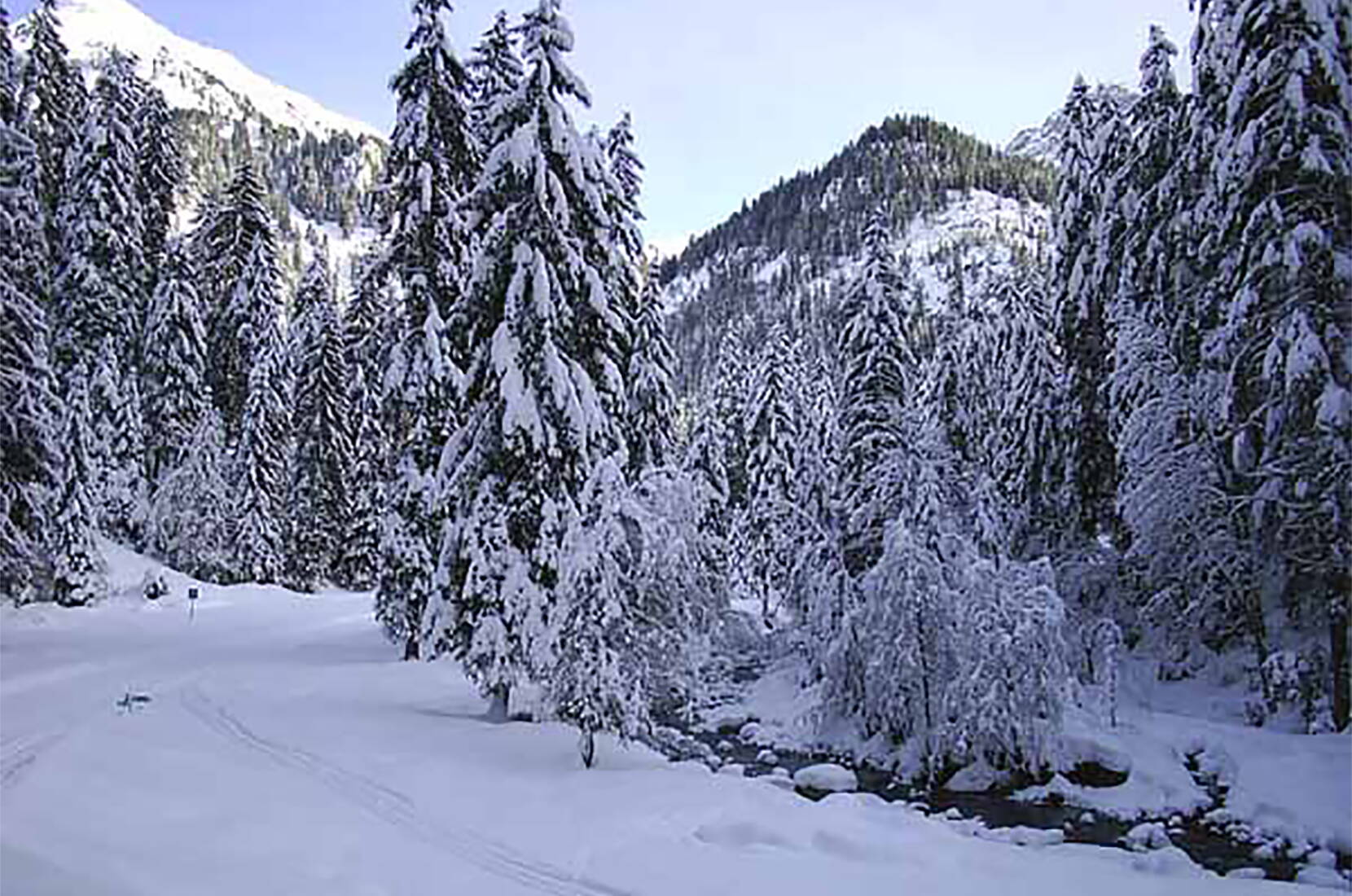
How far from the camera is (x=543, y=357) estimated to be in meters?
15.9

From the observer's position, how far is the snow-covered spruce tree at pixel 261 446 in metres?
42.0

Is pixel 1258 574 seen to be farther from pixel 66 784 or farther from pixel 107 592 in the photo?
pixel 107 592

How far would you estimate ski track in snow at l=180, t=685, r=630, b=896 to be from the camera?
9.16 meters

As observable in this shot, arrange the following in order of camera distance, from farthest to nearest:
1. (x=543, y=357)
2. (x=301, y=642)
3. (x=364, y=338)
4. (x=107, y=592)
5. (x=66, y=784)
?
1. (x=364, y=338)
2. (x=107, y=592)
3. (x=301, y=642)
4. (x=543, y=357)
5. (x=66, y=784)

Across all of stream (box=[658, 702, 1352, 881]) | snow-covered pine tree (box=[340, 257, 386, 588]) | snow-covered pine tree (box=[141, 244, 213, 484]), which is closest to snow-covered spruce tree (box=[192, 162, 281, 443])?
snow-covered pine tree (box=[141, 244, 213, 484])

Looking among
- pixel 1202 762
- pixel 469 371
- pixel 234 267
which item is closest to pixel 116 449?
pixel 234 267

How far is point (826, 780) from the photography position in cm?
1698

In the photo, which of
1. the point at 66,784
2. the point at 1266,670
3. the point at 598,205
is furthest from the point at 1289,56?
the point at 66,784

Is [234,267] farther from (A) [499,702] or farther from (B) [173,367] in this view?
(A) [499,702]

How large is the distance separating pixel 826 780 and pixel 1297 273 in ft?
37.9

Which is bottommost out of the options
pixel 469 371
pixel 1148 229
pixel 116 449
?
pixel 116 449

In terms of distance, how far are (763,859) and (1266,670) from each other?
1260 cm

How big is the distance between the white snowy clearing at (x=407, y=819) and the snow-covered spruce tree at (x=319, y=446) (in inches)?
1012

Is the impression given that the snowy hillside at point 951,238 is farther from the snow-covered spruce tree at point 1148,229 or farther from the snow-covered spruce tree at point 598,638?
the snow-covered spruce tree at point 598,638
